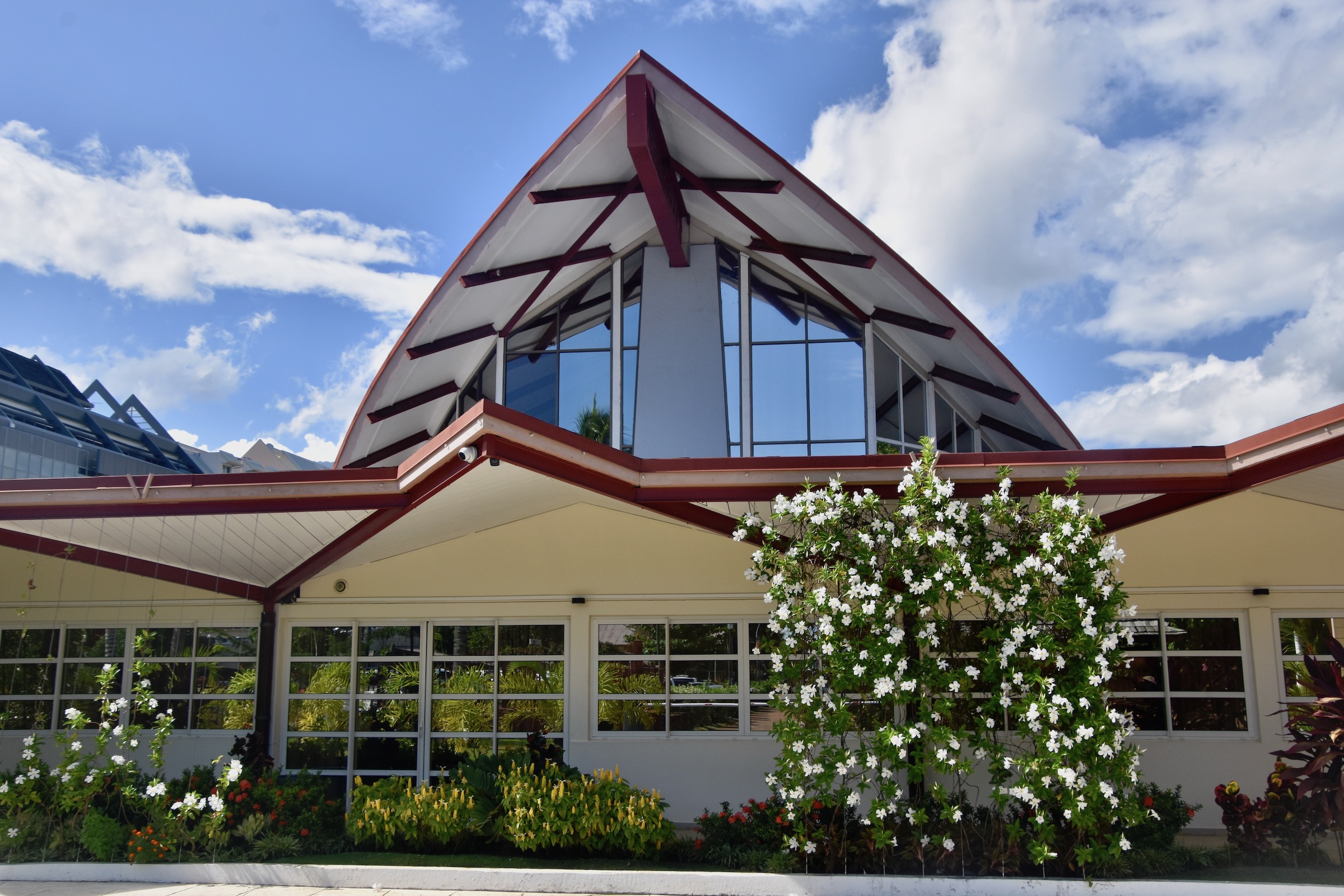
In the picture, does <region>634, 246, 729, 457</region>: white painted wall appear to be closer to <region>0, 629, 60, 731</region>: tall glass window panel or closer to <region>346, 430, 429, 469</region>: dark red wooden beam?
<region>346, 430, 429, 469</region>: dark red wooden beam

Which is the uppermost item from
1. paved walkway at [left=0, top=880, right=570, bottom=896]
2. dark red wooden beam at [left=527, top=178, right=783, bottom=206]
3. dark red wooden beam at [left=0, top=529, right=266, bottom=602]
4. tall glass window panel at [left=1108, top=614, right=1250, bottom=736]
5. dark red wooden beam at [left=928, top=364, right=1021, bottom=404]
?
dark red wooden beam at [left=527, top=178, right=783, bottom=206]

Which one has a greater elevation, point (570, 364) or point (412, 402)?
point (570, 364)

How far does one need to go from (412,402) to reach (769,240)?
6.03 metres

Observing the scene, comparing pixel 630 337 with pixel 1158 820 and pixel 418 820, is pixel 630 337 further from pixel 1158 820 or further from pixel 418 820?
pixel 1158 820

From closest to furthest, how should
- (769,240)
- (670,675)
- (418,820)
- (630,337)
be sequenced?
(418,820), (670,675), (769,240), (630,337)

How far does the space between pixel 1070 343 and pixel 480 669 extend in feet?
57.5

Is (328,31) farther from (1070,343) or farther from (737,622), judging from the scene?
(1070,343)

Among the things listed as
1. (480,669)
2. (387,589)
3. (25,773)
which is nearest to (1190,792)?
(480,669)

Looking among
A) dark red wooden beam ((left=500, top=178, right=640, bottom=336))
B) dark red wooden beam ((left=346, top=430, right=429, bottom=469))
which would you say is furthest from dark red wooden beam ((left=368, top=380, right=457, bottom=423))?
dark red wooden beam ((left=500, top=178, right=640, bottom=336))

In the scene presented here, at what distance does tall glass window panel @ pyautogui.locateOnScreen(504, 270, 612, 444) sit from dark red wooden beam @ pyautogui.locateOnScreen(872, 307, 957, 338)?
393 centimetres

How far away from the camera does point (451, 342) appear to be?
Answer: 13.4m

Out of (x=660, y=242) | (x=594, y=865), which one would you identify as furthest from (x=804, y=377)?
(x=594, y=865)

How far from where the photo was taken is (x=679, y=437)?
13031 millimetres

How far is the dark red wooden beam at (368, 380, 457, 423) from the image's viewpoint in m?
13.7
